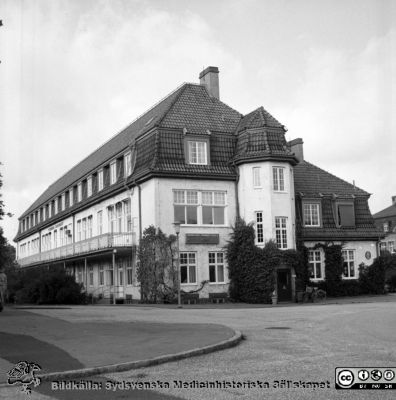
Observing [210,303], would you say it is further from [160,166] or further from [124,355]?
[124,355]

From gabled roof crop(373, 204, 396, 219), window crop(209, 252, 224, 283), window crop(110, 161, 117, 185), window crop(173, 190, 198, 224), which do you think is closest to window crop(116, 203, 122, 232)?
window crop(110, 161, 117, 185)

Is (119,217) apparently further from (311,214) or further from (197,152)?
(311,214)

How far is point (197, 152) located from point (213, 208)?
328 cm

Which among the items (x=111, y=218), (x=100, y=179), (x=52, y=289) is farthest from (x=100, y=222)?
(x=52, y=289)

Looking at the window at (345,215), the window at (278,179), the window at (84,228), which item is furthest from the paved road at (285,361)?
the window at (84,228)

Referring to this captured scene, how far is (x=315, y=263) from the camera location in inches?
1505

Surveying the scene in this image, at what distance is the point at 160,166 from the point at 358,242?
14.7m

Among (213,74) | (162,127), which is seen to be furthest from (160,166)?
(213,74)

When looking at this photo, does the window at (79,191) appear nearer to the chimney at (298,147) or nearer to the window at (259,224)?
the chimney at (298,147)

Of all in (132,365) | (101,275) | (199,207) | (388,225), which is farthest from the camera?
(388,225)

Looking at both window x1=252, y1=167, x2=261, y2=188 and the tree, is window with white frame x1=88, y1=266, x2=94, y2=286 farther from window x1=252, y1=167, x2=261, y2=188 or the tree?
window x1=252, y1=167, x2=261, y2=188

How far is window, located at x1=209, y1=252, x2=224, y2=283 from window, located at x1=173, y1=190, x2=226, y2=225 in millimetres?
1813

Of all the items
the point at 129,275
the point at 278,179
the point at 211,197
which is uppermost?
the point at 278,179

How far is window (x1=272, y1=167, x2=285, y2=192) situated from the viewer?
3466cm
